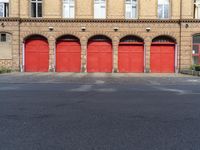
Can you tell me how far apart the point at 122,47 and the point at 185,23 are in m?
6.68

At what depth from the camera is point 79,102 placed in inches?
427

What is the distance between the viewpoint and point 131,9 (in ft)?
107

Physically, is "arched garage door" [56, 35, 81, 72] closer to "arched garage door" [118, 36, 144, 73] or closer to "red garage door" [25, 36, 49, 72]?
"red garage door" [25, 36, 49, 72]

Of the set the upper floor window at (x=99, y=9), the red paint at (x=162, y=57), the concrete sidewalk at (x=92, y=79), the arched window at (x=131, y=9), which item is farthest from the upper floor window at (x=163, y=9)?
the concrete sidewalk at (x=92, y=79)

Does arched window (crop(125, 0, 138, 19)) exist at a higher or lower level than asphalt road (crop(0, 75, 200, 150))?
higher

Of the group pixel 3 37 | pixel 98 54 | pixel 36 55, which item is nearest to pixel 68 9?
pixel 98 54

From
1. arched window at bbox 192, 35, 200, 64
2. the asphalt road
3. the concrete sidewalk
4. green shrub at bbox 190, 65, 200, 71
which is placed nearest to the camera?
the asphalt road

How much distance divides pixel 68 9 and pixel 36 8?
3.23 metres

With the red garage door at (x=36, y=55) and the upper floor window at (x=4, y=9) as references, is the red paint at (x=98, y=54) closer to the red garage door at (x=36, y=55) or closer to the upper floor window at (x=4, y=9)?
the red garage door at (x=36, y=55)

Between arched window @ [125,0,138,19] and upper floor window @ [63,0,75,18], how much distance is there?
5.53 m

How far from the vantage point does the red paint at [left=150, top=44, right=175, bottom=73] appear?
33.0 m

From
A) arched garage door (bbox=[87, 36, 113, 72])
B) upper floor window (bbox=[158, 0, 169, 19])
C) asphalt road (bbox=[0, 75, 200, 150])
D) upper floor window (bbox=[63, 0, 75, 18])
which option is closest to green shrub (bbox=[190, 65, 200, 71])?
upper floor window (bbox=[158, 0, 169, 19])

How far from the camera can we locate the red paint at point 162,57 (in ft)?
108

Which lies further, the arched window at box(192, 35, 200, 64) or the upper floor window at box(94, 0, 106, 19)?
the arched window at box(192, 35, 200, 64)
